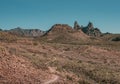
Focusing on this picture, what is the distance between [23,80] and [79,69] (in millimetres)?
19452

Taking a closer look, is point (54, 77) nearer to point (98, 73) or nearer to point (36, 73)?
point (36, 73)

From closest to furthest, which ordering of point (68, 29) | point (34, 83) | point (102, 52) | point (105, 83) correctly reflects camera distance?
point (34, 83) < point (105, 83) < point (102, 52) < point (68, 29)

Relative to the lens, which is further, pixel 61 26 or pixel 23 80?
pixel 61 26

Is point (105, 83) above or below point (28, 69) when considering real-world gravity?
below

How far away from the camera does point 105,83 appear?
123 ft

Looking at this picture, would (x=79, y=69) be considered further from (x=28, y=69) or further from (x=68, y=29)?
(x=68, y=29)

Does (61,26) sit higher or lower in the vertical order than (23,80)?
higher

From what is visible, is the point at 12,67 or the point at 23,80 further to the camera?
the point at 12,67

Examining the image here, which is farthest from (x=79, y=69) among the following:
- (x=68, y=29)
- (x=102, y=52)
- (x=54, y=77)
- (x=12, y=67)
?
→ (x=68, y=29)

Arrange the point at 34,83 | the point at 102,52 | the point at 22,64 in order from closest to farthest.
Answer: the point at 34,83
the point at 22,64
the point at 102,52

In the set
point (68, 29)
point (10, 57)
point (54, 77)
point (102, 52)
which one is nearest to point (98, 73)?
point (54, 77)

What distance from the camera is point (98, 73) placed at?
42938 millimetres

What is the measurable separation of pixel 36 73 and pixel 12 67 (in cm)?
277

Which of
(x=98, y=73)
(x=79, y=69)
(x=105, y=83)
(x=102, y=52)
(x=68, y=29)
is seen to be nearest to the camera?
(x=105, y=83)
